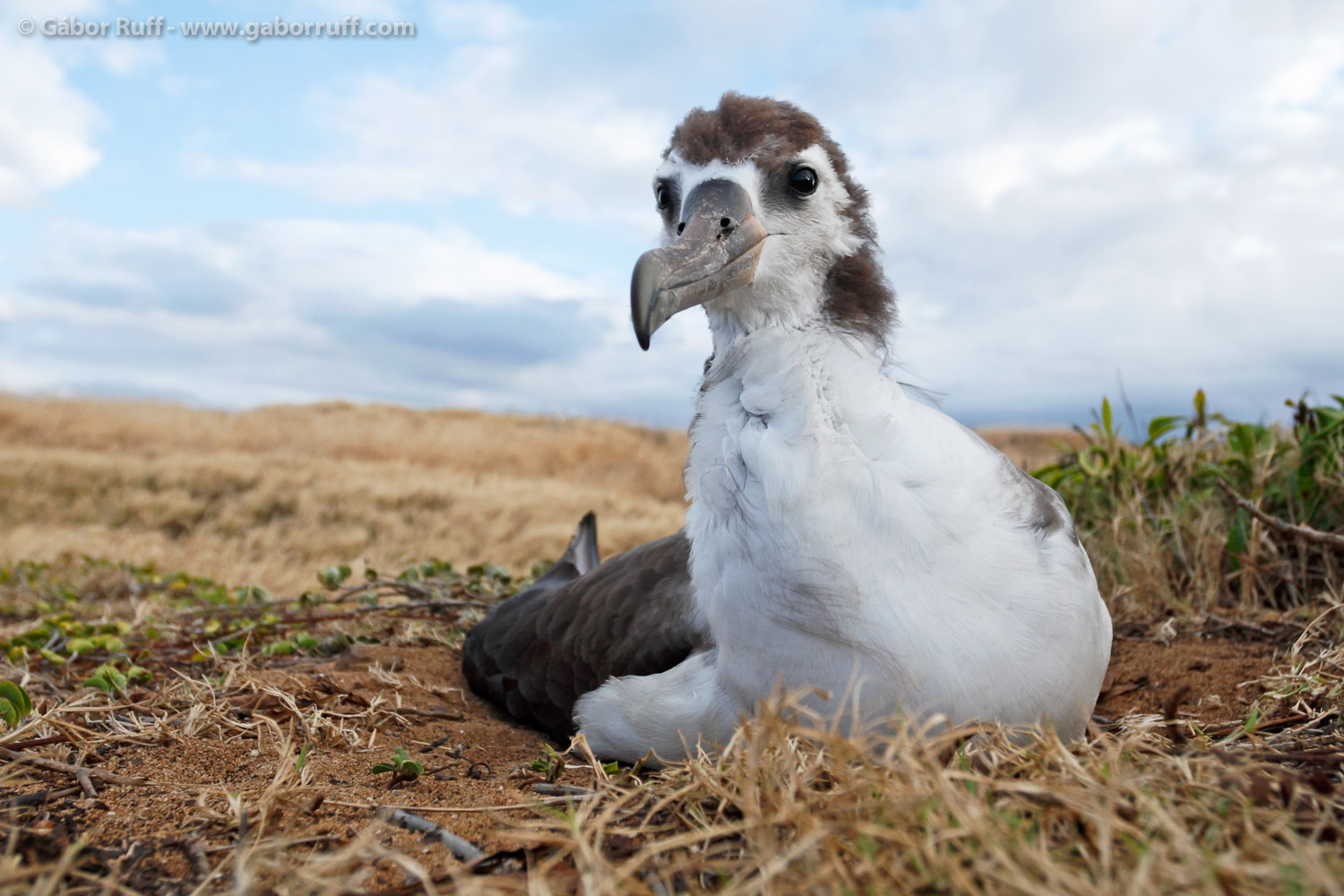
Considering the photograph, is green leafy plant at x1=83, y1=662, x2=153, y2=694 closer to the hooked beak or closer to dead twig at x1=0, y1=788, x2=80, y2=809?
dead twig at x1=0, y1=788, x2=80, y2=809

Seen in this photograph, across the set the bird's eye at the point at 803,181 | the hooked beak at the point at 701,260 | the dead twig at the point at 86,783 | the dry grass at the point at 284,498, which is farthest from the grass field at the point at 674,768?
the bird's eye at the point at 803,181

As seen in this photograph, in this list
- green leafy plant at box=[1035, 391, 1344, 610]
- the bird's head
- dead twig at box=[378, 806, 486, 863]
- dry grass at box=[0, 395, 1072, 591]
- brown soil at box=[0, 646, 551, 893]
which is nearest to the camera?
dead twig at box=[378, 806, 486, 863]

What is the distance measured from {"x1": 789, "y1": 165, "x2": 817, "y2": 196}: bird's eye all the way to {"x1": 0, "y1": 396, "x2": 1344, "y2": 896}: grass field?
1.78 metres

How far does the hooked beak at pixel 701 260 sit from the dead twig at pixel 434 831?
138 centimetres

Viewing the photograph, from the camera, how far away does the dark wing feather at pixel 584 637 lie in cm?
322

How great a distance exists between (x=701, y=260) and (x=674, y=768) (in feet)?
4.81

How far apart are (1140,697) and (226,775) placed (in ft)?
11.5

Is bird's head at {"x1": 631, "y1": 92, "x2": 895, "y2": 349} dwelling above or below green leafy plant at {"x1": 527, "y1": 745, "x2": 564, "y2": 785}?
above

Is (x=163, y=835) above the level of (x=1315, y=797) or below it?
below

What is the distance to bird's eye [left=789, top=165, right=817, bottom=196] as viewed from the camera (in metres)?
3.12

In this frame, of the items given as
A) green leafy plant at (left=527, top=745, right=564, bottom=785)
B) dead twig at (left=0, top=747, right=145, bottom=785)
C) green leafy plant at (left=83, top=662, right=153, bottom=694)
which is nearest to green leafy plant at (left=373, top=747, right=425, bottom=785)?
green leafy plant at (left=527, top=745, right=564, bottom=785)

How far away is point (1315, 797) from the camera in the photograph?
1815 mm

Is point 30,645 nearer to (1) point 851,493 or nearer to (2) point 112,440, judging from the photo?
(1) point 851,493

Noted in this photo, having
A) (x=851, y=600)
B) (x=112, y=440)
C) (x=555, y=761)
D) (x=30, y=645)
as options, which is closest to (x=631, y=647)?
(x=555, y=761)
